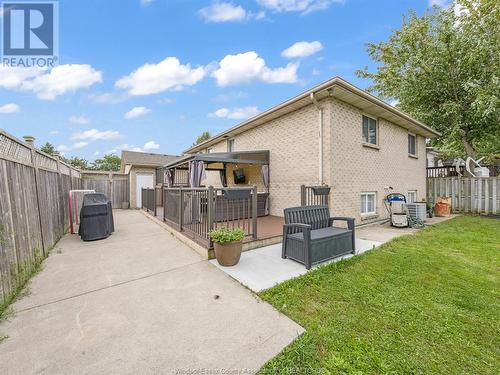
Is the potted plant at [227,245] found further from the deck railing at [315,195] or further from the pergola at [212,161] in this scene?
the pergola at [212,161]

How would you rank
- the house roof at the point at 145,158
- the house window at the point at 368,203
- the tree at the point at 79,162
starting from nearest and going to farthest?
the house window at the point at 368,203
the house roof at the point at 145,158
the tree at the point at 79,162

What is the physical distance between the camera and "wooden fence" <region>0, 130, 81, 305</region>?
308 cm

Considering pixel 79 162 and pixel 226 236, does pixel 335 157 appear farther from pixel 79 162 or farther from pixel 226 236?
pixel 79 162

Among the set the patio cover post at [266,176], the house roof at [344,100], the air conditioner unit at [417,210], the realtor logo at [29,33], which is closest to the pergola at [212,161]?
the patio cover post at [266,176]

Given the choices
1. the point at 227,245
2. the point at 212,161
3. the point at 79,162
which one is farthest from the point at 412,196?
the point at 79,162

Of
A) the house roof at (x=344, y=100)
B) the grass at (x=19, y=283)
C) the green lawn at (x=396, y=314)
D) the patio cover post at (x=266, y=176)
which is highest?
the house roof at (x=344, y=100)

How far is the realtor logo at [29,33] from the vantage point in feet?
17.7

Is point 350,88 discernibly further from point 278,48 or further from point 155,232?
point 155,232

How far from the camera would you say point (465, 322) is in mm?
2586

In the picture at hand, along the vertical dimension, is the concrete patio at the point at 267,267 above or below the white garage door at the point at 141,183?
below

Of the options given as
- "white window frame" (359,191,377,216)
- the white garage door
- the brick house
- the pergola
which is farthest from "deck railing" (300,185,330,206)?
the white garage door

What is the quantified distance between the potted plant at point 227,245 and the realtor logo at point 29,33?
6.09 m

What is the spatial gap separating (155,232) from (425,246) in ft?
25.4

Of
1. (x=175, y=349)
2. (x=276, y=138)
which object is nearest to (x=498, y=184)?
(x=276, y=138)
